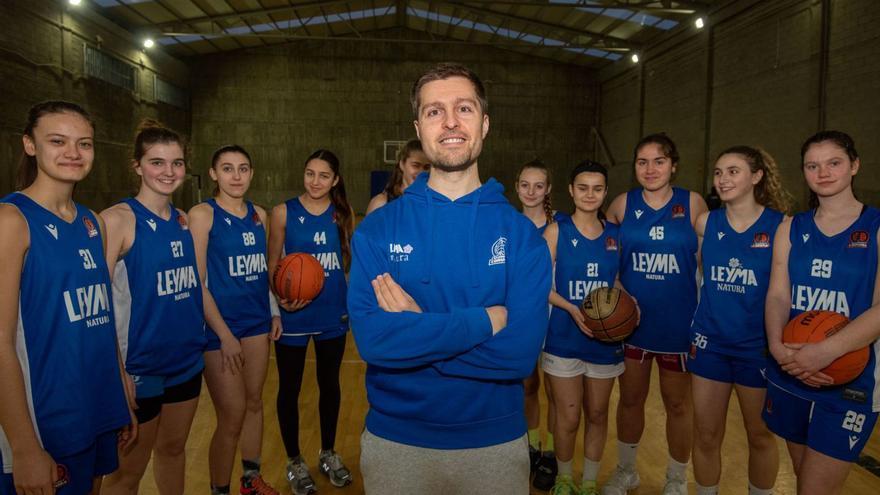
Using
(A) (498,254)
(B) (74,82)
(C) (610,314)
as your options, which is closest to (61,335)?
(A) (498,254)

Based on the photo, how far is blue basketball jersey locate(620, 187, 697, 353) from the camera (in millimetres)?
3104

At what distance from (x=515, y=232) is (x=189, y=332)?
1661mm

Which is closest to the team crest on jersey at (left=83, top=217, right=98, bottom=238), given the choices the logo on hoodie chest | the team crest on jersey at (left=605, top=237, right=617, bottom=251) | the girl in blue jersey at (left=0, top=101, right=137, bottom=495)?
the girl in blue jersey at (left=0, top=101, right=137, bottom=495)

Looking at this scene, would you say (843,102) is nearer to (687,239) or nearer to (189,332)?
(687,239)

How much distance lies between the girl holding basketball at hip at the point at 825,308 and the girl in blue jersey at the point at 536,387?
1195mm

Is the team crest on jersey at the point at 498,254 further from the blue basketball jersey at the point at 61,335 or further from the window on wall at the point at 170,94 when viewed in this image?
the window on wall at the point at 170,94

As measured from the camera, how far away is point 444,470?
1603 millimetres

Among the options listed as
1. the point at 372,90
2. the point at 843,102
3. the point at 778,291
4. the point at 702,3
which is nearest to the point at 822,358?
the point at 778,291

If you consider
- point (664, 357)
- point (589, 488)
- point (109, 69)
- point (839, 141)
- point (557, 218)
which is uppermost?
point (109, 69)

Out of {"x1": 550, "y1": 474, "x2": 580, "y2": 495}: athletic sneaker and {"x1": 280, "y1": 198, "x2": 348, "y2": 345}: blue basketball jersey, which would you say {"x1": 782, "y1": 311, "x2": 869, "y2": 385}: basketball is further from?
{"x1": 280, "y1": 198, "x2": 348, "y2": 345}: blue basketball jersey

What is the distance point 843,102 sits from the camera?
1023cm

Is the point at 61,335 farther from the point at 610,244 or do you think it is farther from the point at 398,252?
the point at 610,244

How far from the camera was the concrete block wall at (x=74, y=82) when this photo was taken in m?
11.8

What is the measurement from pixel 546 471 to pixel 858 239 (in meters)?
2.04
